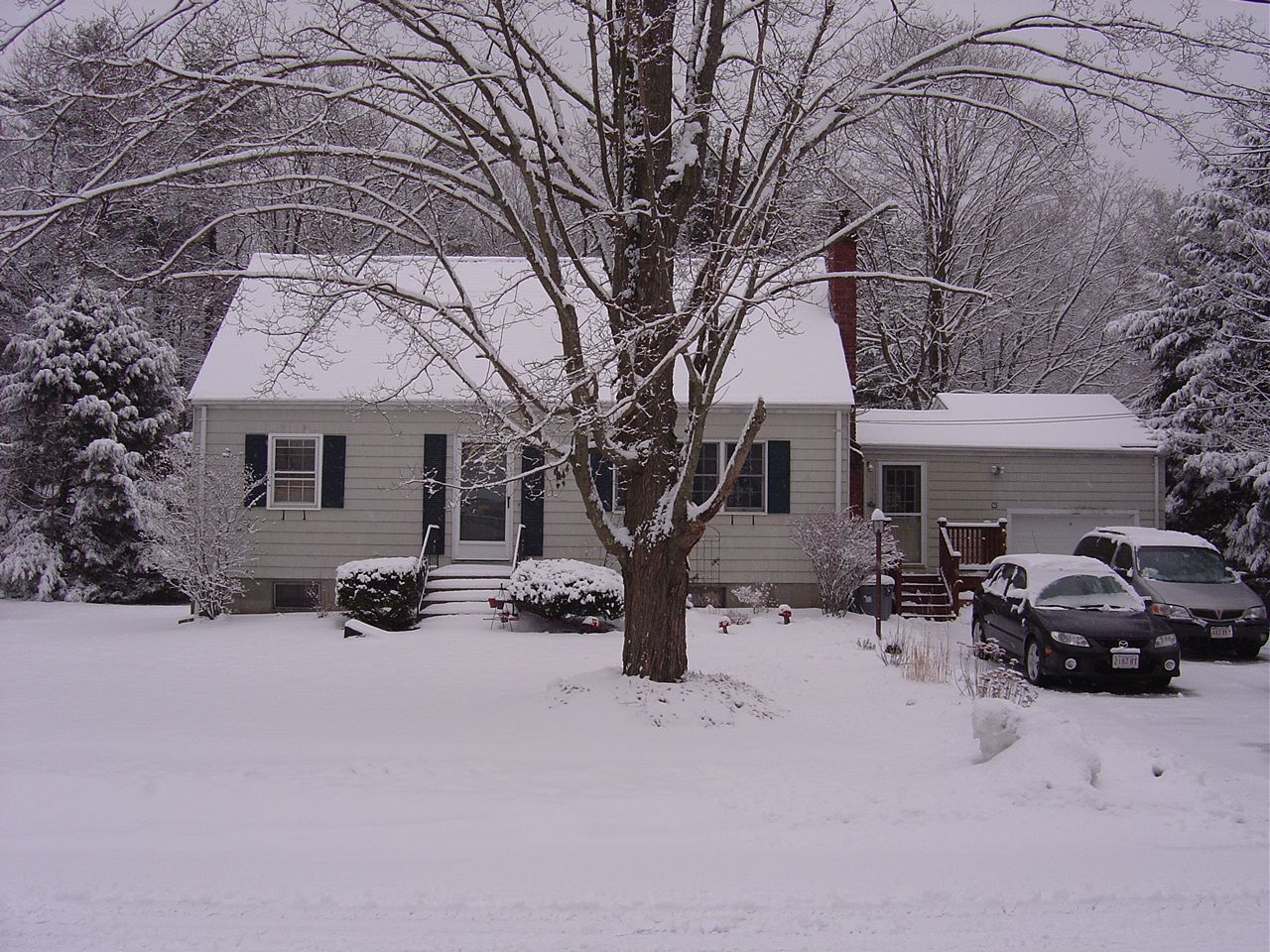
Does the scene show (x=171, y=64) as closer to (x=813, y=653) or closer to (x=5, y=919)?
(x=5, y=919)

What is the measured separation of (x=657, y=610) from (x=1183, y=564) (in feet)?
33.2

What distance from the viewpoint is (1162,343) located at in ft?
71.2

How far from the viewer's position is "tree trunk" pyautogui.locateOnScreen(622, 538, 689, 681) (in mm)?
9375

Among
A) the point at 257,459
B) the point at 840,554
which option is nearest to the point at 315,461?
the point at 257,459

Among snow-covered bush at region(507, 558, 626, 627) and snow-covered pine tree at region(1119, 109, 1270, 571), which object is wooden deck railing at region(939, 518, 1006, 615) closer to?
snow-covered pine tree at region(1119, 109, 1270, 571)

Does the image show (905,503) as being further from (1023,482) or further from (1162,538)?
(1162,538)

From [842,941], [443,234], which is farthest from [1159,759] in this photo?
[443,234]

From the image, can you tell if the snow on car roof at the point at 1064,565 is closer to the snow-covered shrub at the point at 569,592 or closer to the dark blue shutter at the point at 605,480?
the snow-covered shrub at the point at 569,592

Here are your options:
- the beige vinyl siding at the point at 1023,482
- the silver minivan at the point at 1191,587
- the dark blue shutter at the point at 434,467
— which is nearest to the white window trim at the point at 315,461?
the dark blue shutter at the point at 434,467

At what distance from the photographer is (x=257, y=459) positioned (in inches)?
711

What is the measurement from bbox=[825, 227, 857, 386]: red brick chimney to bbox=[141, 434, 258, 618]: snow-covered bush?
1178 centimetres

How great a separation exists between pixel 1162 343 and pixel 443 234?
1747cm

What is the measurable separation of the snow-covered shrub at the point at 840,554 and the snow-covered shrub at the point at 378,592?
702cm

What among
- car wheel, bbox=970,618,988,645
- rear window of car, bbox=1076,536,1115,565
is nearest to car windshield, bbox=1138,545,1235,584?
rear window of car, bbox=1076,536,1115,565
